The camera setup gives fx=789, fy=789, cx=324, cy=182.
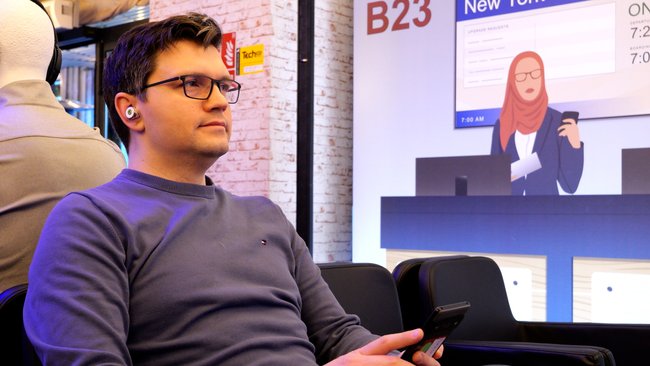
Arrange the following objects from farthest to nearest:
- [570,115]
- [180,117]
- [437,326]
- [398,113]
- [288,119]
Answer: [288,119] < [398,113] < [570,115] < [180,117] < [437,326]

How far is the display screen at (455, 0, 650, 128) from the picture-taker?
13.3ft

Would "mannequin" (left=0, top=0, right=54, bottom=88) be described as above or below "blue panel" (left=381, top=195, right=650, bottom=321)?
above

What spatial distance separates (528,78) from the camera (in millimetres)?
4383

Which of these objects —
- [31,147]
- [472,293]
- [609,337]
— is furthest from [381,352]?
[609,337]

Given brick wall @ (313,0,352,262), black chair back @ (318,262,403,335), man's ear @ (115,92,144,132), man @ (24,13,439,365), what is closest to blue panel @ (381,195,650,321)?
brick wall @ (313,0,352,262)

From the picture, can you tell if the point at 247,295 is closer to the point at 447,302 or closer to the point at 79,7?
the point at 447,302

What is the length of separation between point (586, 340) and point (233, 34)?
3651mm

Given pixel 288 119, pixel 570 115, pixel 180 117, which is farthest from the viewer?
pixel 288 119

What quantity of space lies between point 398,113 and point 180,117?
3.46 meters

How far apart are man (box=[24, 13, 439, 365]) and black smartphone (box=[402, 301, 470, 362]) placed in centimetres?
2

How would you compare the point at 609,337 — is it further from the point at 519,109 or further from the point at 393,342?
the point at 519,109

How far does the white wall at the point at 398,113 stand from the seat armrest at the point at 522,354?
2.49 m

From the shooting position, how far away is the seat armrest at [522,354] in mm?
1980

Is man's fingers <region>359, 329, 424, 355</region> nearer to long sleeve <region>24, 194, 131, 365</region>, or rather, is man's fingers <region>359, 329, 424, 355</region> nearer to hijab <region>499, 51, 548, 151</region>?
long sleeve <region>24, 194, 131, 365</region>
